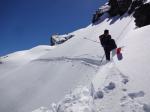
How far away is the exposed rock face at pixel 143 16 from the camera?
1895 centimetres

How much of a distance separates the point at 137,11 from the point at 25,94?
12437mm

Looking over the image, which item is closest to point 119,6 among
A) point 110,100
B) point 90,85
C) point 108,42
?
point 108,42

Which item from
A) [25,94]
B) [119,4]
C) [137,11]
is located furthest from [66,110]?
[119,4]

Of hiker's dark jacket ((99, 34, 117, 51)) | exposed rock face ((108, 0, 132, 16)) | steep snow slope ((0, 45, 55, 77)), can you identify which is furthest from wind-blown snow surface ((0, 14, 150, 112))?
steep snow slope ((0, 45, 55, 77))

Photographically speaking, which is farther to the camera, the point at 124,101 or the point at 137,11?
the point at 137,11

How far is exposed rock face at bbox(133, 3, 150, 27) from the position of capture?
62.2ft

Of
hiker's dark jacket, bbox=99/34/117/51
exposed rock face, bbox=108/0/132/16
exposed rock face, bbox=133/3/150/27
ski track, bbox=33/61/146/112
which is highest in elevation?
exposed rock face, bbox=108/0/132/16

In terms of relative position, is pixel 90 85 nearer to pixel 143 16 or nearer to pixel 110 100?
pixel 110 100

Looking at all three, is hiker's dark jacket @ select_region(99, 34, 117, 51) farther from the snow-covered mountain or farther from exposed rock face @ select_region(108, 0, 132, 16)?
exposed rock face @ select_region(108, 0, 132, 16)

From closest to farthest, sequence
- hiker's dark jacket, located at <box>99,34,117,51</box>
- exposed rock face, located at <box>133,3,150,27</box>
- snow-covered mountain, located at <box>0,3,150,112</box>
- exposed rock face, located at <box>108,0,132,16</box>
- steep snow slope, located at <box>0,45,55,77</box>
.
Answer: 1. snow-covered mountain, located at <box>0,3,150,112</box>
2. hiker's dark jacket, located at <box>99,34,117,51</box>
3. exposed rock face, located at <box>133,3,150,27</box>
4. exposed rock face, located at <box>108,0,132,16</box>
5. steep snow slope, located at <box>0,45,55,77</box>

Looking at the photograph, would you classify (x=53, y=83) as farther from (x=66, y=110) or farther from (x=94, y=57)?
(x=66, y=110)

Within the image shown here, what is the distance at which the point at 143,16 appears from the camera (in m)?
19.2

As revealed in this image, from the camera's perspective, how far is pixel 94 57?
20.4m

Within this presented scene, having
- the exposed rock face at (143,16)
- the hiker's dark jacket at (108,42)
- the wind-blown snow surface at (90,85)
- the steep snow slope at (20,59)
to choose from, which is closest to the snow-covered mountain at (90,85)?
the wind-blown snow surface at (90,85)
